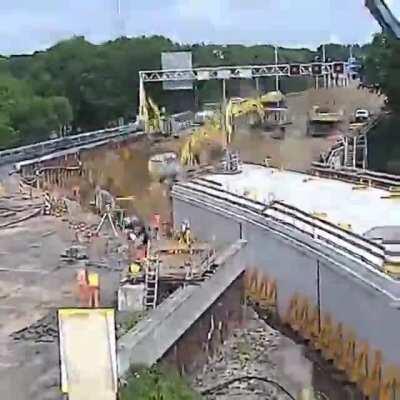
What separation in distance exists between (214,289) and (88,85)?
39.4 metres

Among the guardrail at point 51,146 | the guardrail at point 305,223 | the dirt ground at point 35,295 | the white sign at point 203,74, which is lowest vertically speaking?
the dirt ground at point 35,295

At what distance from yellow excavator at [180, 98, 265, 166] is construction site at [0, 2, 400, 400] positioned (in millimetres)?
8459

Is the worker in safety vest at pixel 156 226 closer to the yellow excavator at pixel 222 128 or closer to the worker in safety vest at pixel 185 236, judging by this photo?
the worker in safety vest at pixel 185 236

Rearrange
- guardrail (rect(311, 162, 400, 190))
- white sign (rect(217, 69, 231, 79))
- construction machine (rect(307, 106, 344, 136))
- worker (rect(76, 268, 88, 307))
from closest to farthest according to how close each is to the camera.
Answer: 1. worker (rect(76, 268, 88, 307))
2. guardrail (rect(311, 162, 400, 190))
3. white sign (rect(217, 69, 231, 79))
4. construction machine (rect(307, 106, 344, 136))

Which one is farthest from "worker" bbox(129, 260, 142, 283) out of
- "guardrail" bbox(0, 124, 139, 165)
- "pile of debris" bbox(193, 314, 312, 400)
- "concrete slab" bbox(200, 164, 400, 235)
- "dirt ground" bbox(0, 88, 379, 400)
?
"guardrail" bbox(0, 124, 139, 165)

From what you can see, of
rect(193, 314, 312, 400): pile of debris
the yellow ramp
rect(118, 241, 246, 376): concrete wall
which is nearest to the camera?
the yellow ramp

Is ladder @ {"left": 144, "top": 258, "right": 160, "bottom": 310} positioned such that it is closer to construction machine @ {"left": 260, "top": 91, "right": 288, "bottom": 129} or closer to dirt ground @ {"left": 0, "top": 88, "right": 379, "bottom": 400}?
dirt ground @ {"left": 0, "top": 88, "right": 379, "bottom": 400}

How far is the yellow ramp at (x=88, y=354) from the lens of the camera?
751 centimetres

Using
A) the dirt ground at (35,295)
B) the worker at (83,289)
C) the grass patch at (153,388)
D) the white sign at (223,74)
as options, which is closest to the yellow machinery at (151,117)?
the white sign at (223,74)

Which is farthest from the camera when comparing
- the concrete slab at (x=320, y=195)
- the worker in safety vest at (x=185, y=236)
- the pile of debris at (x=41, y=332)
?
the worker in safety vest at (x=185, y=236)

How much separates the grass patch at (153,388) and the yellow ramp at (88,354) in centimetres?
65

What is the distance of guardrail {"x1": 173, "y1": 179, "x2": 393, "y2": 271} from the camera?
12.0 metres

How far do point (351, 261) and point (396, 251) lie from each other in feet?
3.14

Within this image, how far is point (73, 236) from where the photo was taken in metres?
16.8
